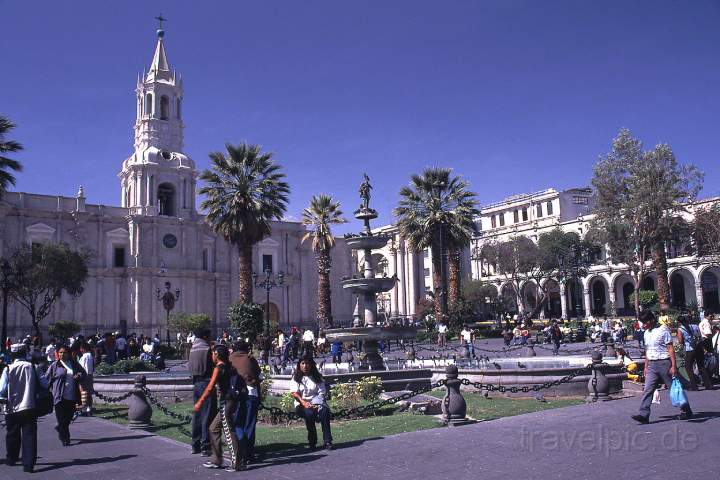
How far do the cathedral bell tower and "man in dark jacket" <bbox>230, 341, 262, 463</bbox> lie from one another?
45890 millimetres

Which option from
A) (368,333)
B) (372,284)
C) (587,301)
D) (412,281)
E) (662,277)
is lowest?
(368,333)

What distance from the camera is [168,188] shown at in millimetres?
54875

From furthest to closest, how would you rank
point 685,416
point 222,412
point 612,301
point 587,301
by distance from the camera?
point 587,301
point 612,301
point 685,416
point 222,412

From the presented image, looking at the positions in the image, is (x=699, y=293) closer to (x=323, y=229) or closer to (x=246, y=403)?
(x=323, y=229)

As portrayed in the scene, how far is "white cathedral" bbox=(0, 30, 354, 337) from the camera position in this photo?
160 feet

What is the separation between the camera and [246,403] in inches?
339

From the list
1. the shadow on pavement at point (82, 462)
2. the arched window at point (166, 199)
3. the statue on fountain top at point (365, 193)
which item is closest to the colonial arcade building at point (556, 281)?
the arched window at point (166, 199)

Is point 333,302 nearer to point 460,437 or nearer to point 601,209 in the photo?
point 601,209

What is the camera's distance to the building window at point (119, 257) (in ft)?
172

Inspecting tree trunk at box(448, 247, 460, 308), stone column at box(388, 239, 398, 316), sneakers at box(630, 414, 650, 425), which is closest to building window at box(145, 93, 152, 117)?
tree trunk at box(448, 247, 460, 308)

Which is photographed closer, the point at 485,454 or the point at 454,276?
the point at 485,454

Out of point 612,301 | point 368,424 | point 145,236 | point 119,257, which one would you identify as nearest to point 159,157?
point 145,236

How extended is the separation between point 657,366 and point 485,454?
3103 mm

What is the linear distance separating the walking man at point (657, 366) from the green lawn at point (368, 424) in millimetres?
2688
